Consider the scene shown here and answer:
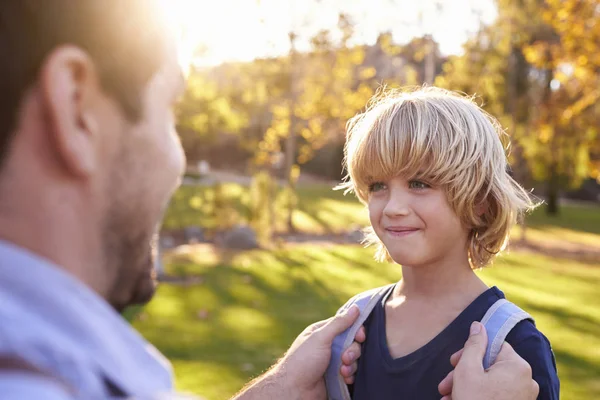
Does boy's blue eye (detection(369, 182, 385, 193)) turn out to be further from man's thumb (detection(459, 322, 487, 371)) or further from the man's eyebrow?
Result: the man's eyebrow

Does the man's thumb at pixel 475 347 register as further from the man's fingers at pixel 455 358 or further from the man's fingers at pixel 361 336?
the man's fingers at pixel 361 336

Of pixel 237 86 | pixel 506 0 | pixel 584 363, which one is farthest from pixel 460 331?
pixel 237 86

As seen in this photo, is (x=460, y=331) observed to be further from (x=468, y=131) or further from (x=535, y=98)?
(x=535, y=98)

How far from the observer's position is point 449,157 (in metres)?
1.84

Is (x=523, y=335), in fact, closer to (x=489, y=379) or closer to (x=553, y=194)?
(x=489, y=379)

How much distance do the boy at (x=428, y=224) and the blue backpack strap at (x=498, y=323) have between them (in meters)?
0.05

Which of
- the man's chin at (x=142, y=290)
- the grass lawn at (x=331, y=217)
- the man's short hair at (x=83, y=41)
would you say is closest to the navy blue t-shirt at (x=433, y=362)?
the man's chin at (x=142, y=290)

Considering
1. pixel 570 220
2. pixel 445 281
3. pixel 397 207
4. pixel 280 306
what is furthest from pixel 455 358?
pixel 570 220

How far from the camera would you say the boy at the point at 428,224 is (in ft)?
5.84

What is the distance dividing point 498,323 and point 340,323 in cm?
46

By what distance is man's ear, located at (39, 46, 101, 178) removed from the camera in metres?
0.70

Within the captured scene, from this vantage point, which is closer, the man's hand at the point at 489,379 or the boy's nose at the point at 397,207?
the man's hand at the point at 489,379

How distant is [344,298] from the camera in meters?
8.62

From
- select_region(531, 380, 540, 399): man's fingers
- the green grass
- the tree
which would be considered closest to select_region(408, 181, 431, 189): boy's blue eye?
select_region(531, 380, 540, 399): man's fingers
